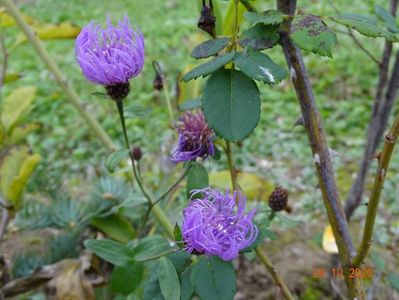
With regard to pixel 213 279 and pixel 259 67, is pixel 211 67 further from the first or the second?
pixel 213 279

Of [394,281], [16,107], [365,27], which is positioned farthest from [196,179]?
[16,107]

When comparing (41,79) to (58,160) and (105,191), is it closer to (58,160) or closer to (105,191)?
(58,160)

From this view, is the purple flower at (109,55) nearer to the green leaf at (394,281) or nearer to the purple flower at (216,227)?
the purple flower at (216,227)

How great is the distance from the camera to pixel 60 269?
1151 mm

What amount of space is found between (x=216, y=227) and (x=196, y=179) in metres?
0.12

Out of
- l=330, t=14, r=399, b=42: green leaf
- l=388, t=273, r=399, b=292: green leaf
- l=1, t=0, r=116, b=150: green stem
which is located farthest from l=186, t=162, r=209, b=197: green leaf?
l=1, t=0, r=116, b=150: green stem

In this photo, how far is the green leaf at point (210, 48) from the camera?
59 cm

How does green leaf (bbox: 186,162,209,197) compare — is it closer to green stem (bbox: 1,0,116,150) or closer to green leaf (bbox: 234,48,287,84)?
green leaf (bbox: 234,48,287,84)

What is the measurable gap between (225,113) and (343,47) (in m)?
2.41

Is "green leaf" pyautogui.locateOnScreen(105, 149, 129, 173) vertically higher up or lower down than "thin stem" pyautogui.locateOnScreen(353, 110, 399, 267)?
lower down

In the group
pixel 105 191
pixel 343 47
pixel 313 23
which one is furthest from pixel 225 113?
pixel 343 47

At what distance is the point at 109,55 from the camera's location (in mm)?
635

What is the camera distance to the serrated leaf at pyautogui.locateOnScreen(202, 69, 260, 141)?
0.54 metres

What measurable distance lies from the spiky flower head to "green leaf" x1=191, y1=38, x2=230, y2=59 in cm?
8
